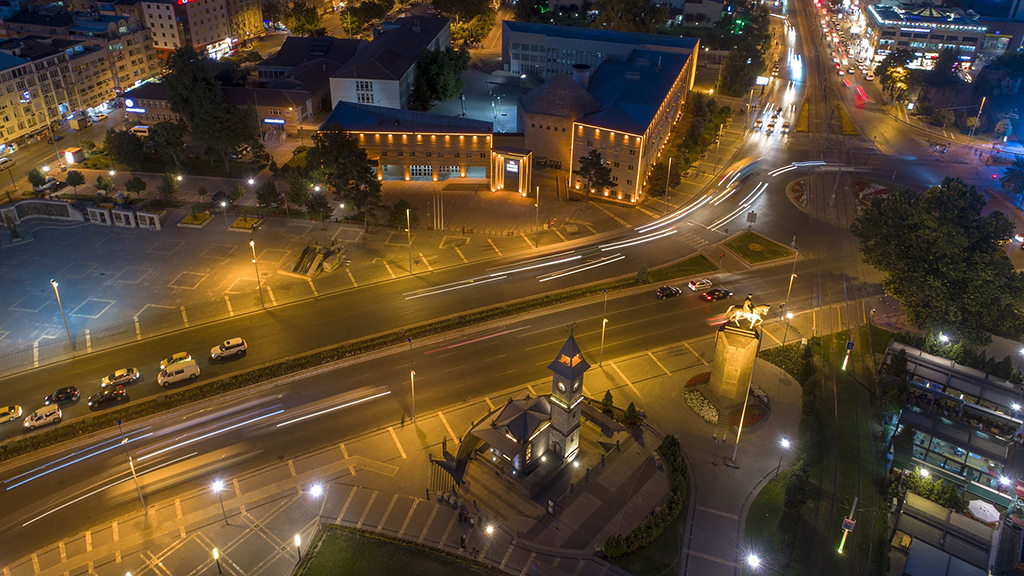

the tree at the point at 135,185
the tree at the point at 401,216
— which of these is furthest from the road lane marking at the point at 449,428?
the tree at the point at 135,185

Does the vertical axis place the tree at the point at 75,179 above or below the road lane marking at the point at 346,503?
above

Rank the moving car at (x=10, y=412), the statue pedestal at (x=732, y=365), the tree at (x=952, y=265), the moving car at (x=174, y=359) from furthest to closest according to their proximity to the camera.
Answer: the tree at (x=952, y=265) → the moving car at (x=174, y=359) → the moving car at (x=10, y=412) → the statue pedestal at (x=732, y=365)

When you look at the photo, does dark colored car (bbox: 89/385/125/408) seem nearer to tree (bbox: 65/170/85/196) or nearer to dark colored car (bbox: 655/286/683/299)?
tree (bbox: 65/170/85/196)

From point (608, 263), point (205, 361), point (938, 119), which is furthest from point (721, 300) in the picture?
point (938, 119)

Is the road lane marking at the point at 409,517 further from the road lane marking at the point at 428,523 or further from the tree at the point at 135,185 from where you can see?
the tree at the point at 135,185

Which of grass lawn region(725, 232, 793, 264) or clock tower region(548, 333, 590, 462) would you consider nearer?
clock tower region(548, 333, 590, 462)

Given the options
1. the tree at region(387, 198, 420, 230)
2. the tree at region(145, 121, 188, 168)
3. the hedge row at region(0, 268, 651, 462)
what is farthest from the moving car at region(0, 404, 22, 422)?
the tree at region(145, 121, 188, 168)

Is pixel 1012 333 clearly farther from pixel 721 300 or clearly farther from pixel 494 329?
pixel 494 329
